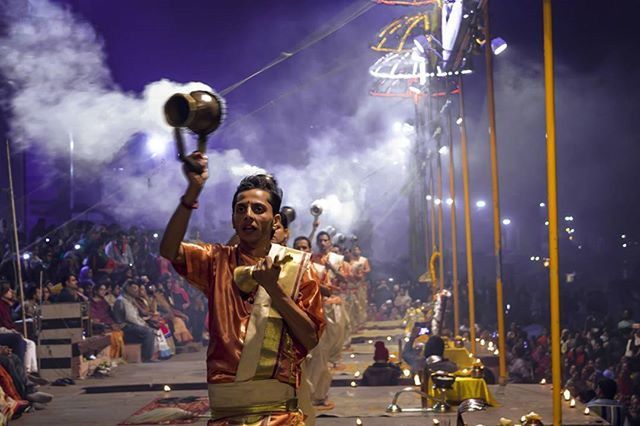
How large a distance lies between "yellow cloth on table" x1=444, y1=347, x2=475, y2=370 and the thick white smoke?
181 inches

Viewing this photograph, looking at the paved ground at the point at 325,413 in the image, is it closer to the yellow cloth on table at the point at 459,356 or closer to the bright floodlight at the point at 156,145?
the yellow cloth on table at the point at 459,356

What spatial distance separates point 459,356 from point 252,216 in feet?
24.0

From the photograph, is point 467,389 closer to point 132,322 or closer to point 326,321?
point 326,321

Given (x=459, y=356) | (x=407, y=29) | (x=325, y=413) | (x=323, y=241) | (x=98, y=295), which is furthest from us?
(x=407, y=29)

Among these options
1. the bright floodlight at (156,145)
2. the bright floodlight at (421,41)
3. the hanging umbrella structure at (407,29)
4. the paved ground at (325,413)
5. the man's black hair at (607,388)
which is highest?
the hanging umbrella structure at (407,29)

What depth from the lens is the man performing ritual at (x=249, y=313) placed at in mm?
3367

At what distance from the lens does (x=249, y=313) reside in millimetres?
3482

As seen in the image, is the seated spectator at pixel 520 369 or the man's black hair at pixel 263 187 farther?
the seated spectator at pixel 520 369

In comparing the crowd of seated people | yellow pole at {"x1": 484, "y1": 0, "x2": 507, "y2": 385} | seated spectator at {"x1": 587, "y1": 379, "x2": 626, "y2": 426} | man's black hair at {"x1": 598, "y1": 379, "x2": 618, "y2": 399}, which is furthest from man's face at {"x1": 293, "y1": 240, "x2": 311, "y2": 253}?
the crowd of seated people

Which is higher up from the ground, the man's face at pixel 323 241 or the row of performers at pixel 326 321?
the man's face at pixel 323 241

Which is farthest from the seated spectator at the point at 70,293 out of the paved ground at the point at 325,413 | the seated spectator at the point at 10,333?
the seated spectator at the point at 10,333

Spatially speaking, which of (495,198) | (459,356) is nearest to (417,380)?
(459,356)

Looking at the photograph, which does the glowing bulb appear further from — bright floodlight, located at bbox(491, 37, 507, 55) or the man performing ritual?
the man performing ritual

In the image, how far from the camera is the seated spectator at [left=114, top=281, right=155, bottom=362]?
566 inches
